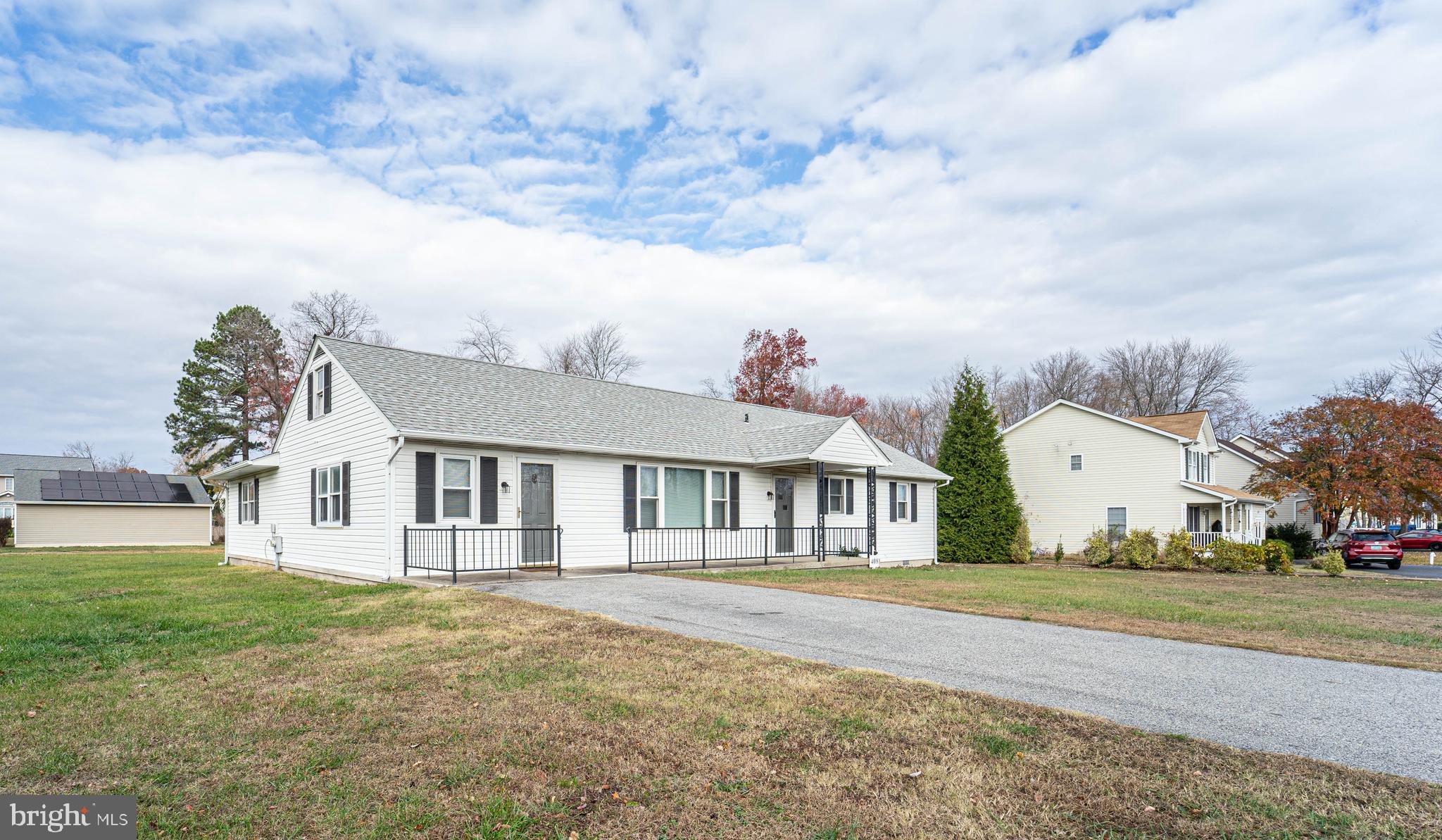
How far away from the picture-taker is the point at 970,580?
16.0m

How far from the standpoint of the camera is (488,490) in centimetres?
1537

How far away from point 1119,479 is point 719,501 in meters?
18.9

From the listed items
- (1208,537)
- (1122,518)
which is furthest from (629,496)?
(1208,537)

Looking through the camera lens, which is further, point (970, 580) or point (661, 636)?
point (970, 580)

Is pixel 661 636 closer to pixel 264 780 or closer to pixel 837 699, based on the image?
pixel 837 699

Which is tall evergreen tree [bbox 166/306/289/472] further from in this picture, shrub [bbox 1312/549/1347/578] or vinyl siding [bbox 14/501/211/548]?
shrub [bbox 1312/549/1347/578]

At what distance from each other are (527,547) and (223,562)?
1194cm

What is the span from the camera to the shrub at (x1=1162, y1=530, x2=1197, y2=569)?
23719 millimetres

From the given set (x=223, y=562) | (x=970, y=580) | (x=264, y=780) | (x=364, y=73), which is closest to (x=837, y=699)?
(x=264, y=780)

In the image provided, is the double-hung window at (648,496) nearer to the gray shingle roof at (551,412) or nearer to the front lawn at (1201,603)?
the gray shingle roof at (551,412)

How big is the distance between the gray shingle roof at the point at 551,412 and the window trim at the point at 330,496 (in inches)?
91.0

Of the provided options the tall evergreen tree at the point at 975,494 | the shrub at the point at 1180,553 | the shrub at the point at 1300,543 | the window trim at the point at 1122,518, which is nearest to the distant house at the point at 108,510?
the tall evergreen tree at the point at 975,494

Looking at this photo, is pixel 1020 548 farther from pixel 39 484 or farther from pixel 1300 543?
pixel 39 484

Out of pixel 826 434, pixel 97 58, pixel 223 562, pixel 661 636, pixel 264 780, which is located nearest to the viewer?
pixel 264 780
